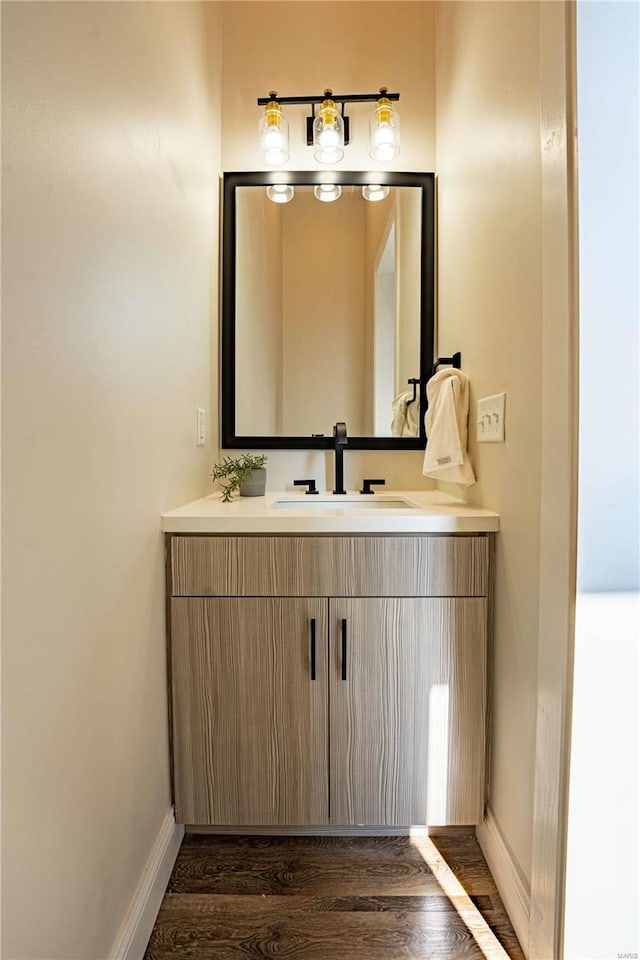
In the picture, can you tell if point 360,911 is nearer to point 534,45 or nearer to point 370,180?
point 534,45

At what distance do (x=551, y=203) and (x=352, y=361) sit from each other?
981mm

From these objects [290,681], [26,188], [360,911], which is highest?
[26,188]

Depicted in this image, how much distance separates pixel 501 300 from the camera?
44.1 inches

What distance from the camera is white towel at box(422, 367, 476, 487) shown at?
132cm

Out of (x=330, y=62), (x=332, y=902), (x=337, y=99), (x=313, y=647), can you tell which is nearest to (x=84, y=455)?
(x=313, y=647)

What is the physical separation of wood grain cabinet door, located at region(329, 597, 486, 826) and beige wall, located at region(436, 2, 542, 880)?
6 cm

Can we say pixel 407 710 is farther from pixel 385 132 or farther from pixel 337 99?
pixel 337 99

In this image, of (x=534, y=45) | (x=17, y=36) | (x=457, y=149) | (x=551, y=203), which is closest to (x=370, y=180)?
(x=457, y=149)

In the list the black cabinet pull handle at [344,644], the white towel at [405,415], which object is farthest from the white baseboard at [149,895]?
the white towel at [405,415]

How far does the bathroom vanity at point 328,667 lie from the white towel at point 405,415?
0.65 m

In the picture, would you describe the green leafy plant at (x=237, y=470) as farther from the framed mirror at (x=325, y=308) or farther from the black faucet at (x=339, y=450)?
the black faucet at (x=339, y=450)

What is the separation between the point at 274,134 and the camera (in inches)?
64.9

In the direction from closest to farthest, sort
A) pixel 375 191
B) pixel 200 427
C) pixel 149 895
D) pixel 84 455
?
pixel 84 455, pixel 149 895, pixel 200 427, pixel 375 191

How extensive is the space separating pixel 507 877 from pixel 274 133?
2.28 meters
